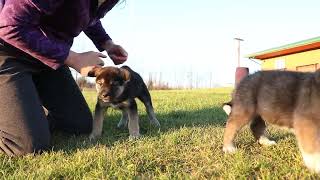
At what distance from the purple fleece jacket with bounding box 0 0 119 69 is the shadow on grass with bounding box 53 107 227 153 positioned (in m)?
0.97

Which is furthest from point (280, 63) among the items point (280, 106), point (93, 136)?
point (280, 106)

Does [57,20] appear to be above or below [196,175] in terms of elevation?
above

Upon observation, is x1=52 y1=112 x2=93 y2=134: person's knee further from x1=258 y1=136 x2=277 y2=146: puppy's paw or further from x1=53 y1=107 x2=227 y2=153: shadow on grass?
x1=258 y1=136 x2=277 y2=146: puppy's paw

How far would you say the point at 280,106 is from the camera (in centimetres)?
443

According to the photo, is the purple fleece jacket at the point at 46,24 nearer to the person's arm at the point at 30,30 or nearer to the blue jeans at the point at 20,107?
the person's arm at the point at 30,30

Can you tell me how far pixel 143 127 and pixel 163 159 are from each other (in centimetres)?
230

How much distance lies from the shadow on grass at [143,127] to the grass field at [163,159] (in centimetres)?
1

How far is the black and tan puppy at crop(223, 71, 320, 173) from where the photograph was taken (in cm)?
387

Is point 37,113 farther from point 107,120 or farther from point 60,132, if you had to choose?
point 107,120

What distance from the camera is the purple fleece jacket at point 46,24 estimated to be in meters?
4.39

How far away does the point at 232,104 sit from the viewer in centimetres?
480

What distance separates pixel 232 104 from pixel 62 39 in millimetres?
2012

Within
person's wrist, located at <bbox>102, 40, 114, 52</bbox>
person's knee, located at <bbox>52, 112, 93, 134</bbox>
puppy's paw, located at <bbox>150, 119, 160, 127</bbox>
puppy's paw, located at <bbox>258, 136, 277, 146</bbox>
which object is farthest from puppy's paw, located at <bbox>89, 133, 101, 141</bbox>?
puppy's paw, located at <bbox>258, 136, 277, 146</bbox>

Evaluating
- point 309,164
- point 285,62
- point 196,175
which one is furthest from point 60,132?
point 285,62
